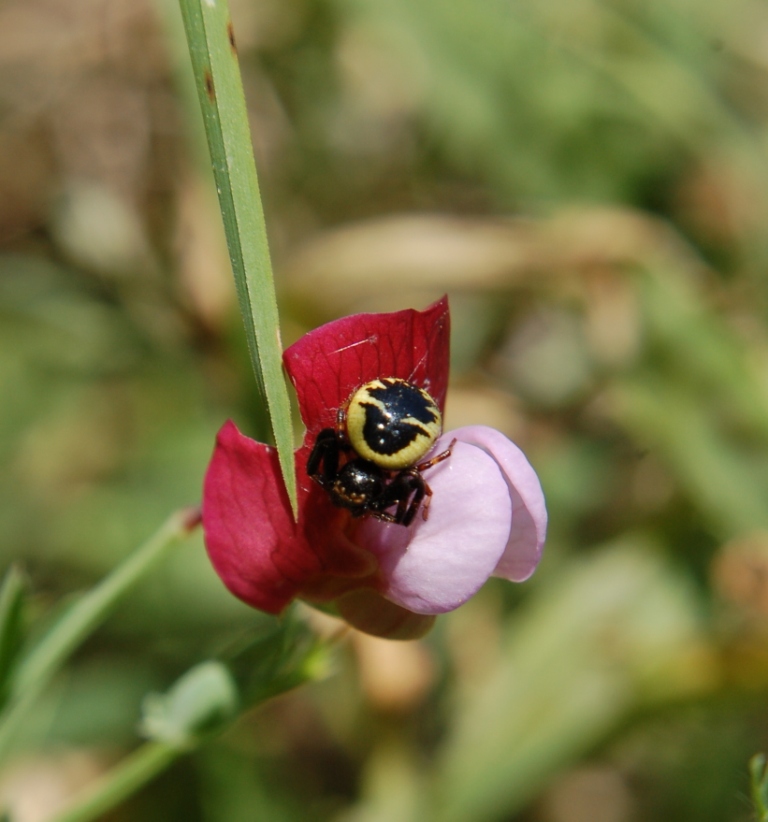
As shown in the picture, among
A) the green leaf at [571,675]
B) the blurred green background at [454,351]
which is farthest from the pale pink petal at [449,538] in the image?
the green leaf at [571,675]

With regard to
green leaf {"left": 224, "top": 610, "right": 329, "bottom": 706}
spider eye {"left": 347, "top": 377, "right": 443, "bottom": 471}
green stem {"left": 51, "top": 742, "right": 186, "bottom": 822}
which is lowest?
green stem {"left": 51, "top": 742, "right": 186, "bottom": 822}

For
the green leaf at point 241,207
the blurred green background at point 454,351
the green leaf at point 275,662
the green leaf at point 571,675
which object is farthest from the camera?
the blurred green background at point 454,351

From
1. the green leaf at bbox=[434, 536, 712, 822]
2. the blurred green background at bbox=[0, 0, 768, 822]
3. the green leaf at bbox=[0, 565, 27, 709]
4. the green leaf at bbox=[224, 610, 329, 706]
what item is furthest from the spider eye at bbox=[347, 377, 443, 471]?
the green leaf at bbox=[434, 536, 712, 822]

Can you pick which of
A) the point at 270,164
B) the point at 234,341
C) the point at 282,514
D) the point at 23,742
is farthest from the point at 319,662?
the point at 270,164

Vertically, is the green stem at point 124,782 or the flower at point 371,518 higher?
the flower at point 371,518

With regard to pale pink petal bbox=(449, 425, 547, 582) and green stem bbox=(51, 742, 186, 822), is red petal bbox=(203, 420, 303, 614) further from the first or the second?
green stem bbox=(51, 742, 186, 822)

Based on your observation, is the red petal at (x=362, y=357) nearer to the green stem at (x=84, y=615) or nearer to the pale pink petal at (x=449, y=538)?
the pale pink petal at (x=449, y=538)

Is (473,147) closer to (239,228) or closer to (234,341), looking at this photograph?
(234,341)
